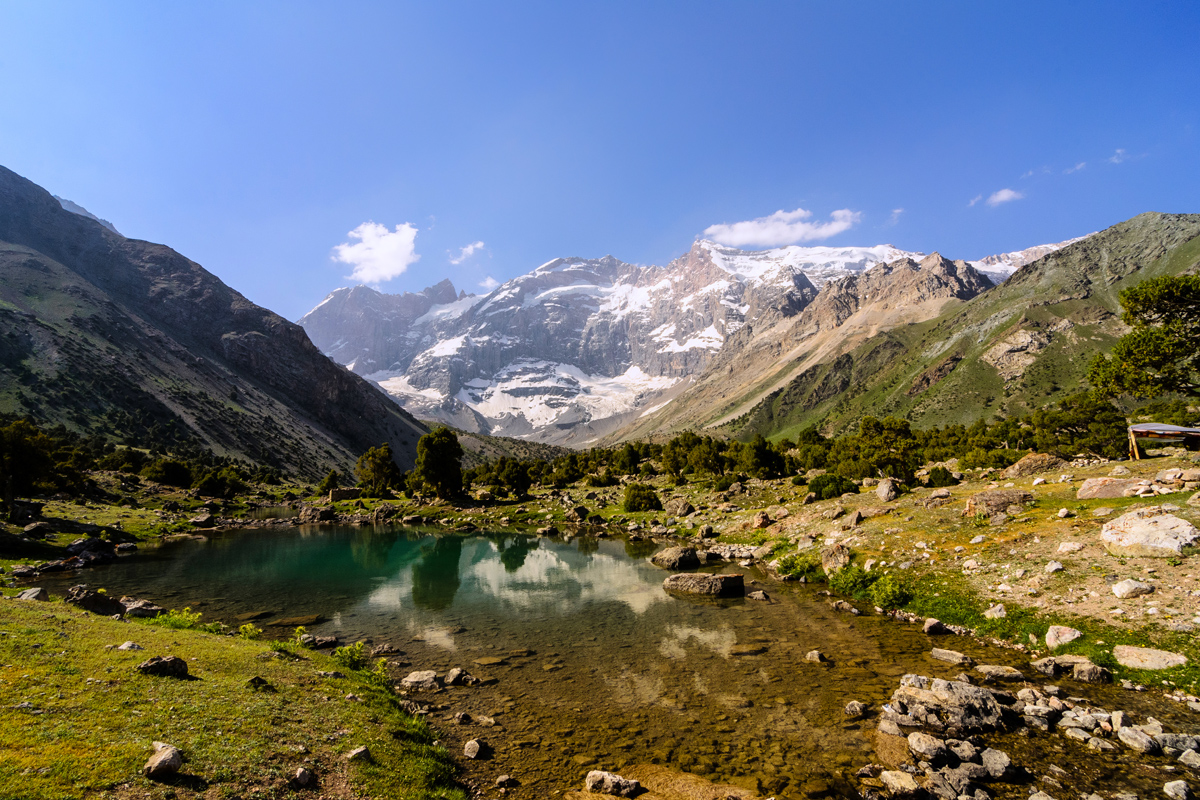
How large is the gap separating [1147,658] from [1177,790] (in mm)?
7458

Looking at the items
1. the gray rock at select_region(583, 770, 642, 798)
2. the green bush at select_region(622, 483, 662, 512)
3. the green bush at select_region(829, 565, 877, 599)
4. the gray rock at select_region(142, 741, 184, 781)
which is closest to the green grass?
the gray rock at select_region(142, 741, 184, 781)

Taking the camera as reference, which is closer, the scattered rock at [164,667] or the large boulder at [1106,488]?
the scattered rock at [164,667]

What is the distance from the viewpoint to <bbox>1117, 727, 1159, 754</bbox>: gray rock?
12977 mm

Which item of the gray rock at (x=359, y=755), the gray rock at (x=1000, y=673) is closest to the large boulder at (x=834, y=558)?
the gray rock at (x=1000, y=673)

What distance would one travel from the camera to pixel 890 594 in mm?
26797

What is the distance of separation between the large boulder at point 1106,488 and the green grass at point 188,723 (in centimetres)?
3603

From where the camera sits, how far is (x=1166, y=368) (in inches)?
1259

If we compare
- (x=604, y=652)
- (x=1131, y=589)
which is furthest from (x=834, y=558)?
(x=604, y=652)

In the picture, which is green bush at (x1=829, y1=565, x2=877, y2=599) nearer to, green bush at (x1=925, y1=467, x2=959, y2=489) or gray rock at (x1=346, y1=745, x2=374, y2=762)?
green bush at (x1=925, y1=467, x2=959, y2=489)

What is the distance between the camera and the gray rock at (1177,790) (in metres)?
11.3

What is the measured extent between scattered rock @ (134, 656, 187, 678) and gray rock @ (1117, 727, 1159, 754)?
2619 centimetres

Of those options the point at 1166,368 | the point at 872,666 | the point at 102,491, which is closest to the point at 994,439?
the point at 1166,368

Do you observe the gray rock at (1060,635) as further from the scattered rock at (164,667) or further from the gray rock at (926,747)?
the scattered rock at (164,667)

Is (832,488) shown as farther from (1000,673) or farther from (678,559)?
(1000,673)
